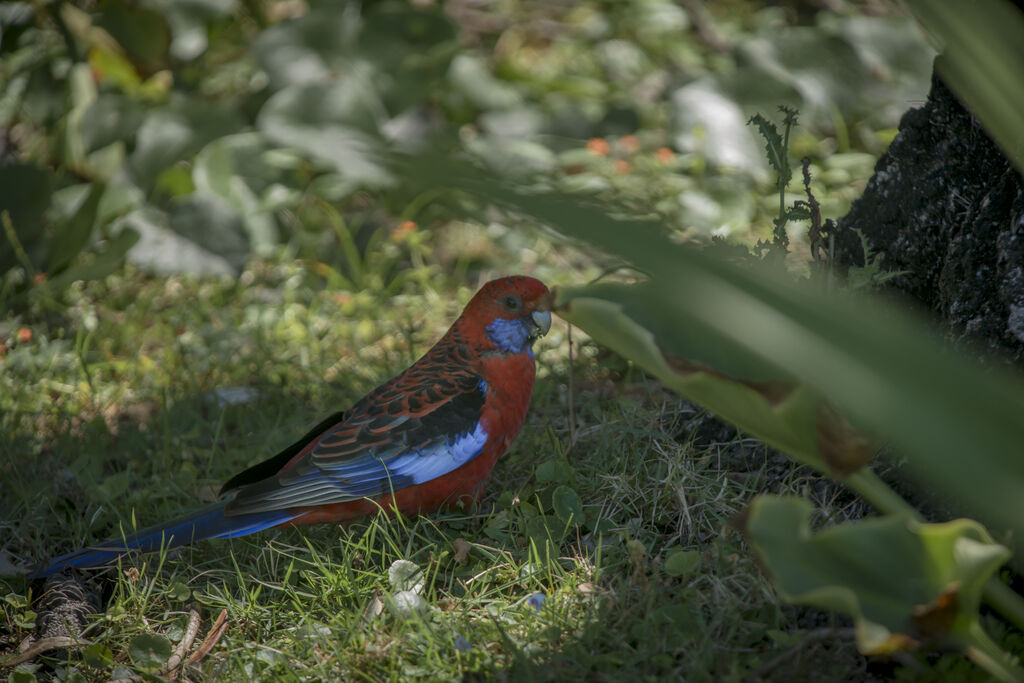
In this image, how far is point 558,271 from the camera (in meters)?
3.84

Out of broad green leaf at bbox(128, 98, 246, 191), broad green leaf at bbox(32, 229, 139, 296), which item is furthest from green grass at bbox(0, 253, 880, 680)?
broad green leaf at bbox(128, 98, 246, 191)

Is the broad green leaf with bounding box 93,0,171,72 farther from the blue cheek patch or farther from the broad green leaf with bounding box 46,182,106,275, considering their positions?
the blue cheek patch

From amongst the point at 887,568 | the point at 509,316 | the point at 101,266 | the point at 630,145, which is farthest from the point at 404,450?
the point at 630,145

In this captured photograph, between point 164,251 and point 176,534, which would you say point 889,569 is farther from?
point 164,251

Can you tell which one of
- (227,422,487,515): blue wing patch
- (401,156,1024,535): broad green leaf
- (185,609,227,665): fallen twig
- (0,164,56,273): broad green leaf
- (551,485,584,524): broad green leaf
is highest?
(401,156,1024,535): broad green leaf

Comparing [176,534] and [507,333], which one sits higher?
[507,333]

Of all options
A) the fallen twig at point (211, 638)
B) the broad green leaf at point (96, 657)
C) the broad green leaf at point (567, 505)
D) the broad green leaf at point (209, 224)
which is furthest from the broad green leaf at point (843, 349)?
the broad green leaf at point (209, 224)

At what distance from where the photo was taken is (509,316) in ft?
7.50

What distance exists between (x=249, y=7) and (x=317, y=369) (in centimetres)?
218

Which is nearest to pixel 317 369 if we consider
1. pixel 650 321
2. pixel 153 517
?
pixel 153 517

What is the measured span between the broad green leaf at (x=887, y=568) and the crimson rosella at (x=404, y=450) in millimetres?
1021

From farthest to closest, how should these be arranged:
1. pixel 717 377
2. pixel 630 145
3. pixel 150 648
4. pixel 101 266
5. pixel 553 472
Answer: pixel 630 145
pixel 101 266
pixel 553 472
pixel 150 648
pixel 717 377

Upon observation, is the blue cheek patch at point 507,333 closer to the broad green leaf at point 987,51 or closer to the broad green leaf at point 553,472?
the broad green leaf at point 553,472

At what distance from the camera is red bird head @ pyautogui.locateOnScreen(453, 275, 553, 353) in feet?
7.49
